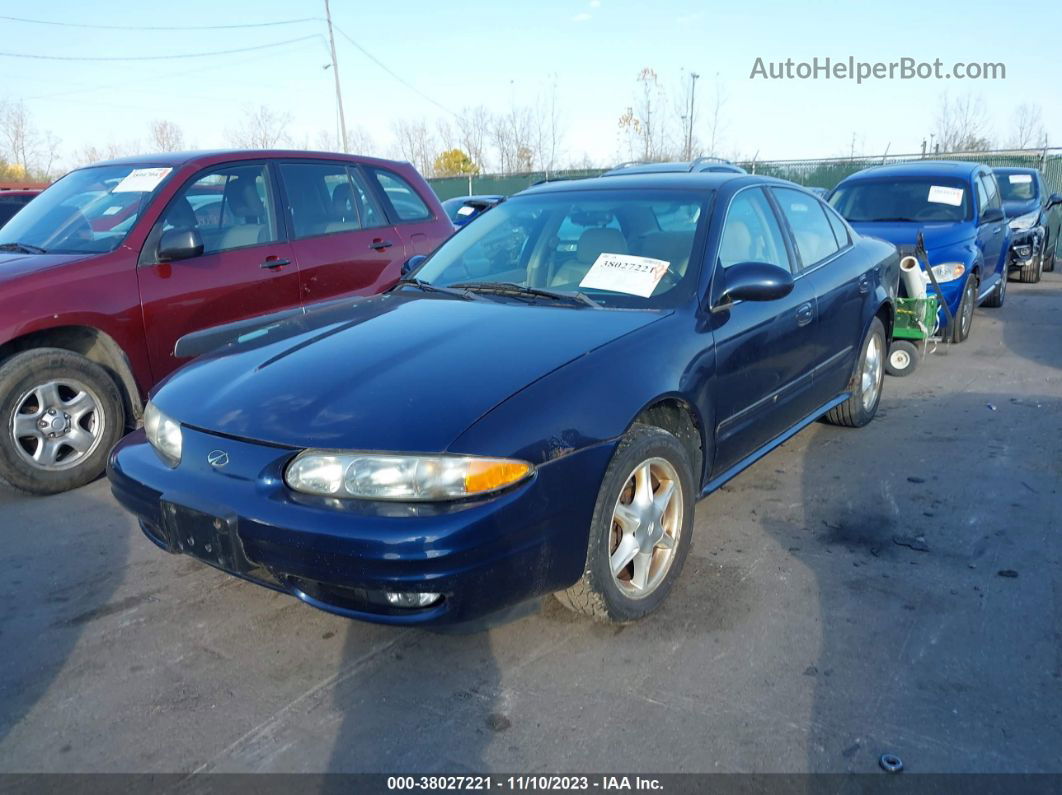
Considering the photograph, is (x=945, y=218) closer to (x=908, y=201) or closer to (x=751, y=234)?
(x=908, y=201)

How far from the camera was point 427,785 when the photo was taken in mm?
2256

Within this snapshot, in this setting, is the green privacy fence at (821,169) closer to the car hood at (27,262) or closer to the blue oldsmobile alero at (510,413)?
the blue oldsmobile alero at (510,413)

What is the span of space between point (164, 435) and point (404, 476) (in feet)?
3.59

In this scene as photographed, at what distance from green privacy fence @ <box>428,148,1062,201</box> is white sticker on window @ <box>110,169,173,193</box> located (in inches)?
539

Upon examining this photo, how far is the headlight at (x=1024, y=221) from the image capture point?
1123cm

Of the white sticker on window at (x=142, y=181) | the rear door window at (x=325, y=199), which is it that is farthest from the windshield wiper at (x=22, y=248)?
the rear door window at (x=325, y=199)

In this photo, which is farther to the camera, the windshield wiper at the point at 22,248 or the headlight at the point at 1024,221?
the headlight at the point at 1024,221

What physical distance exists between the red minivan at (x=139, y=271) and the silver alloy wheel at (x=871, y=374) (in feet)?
10.4

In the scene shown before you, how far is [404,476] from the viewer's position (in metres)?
2.41

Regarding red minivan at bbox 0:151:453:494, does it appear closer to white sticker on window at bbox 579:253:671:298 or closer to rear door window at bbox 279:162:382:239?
rear door window at bbox 279:162:382:239

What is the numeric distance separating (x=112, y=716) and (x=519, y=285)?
87.3 inches

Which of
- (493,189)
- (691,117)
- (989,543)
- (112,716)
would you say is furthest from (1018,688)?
(691,117)

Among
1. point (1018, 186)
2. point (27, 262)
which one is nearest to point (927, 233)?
point (1018, 186)

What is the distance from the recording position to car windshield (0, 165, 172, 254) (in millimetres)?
4785
